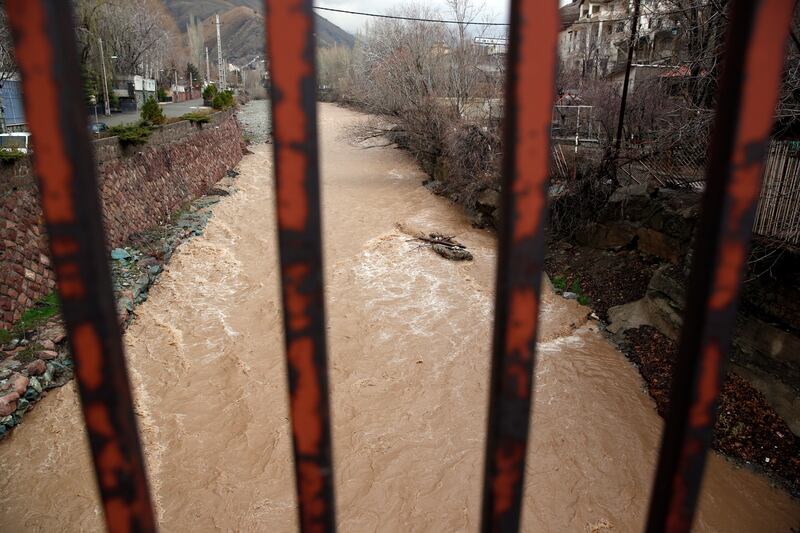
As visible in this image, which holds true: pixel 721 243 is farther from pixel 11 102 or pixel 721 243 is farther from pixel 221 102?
pixel 221 102

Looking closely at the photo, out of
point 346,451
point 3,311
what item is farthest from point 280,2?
point 3,311

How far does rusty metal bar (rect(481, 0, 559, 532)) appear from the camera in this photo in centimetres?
54

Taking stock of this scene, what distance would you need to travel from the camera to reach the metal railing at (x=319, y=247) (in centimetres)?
53

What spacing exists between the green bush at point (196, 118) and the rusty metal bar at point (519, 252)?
17.6 metres

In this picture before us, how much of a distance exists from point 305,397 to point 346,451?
6.33 metres

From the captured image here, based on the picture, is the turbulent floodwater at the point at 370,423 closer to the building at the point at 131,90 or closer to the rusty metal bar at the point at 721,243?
the rusty metal bar at the point at 721,243

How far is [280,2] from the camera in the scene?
0.53 metres

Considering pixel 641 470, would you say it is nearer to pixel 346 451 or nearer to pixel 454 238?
pixel 346 451

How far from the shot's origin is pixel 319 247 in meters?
0.60

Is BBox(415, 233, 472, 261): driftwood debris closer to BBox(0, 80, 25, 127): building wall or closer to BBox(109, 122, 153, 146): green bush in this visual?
BBox(109, 122, 153, 146): green bush

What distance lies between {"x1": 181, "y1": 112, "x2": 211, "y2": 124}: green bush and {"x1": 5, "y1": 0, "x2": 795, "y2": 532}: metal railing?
1744 cm

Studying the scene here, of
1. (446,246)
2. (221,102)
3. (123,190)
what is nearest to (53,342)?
(123,190)

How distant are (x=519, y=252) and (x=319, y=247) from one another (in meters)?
0.22

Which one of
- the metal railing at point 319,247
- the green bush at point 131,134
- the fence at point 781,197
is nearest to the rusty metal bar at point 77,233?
the metal railing at point 319,247
